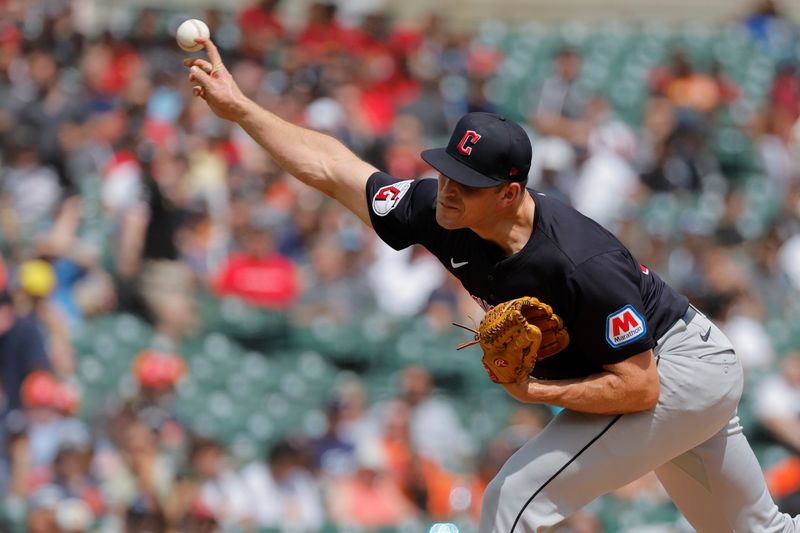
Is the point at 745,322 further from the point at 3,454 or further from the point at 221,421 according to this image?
the point at 3,454

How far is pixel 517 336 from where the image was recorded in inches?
155

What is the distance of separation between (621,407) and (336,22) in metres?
9.80

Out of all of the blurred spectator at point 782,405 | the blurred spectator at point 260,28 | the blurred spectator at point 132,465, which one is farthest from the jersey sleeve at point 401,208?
the blurred spectator at point 260,28

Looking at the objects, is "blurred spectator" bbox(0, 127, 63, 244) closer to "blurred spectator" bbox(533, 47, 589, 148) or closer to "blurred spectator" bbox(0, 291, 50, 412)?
"blurred spectator" bbox(0, 291, 50, 412)

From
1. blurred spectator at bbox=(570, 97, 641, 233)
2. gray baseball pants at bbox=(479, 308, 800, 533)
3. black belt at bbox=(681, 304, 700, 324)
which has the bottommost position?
blurred spectator at bbox=(570, 97, 641, 233)

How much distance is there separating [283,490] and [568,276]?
15.0 feet

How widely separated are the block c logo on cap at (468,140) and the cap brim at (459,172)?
0.04m

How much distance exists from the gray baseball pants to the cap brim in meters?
0.86

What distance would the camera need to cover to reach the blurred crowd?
8086 millimetres

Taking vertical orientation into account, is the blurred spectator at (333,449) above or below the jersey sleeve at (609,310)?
below

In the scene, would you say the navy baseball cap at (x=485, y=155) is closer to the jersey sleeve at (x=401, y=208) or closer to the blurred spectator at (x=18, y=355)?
the jersey sleeve at (x=401, y=208)

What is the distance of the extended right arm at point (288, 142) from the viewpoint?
15.2 feet

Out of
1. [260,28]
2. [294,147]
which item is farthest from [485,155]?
[260,28]

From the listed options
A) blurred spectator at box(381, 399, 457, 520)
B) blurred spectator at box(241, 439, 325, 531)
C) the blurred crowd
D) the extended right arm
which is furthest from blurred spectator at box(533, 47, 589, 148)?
the extended right arm
